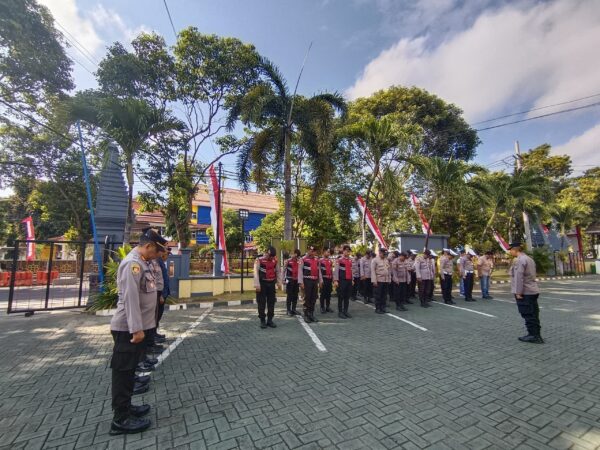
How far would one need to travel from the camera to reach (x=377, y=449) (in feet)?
8.08

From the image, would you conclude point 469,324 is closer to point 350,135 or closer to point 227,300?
point 227,300

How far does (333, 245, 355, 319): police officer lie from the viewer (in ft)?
25.6

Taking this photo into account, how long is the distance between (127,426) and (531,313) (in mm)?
6477

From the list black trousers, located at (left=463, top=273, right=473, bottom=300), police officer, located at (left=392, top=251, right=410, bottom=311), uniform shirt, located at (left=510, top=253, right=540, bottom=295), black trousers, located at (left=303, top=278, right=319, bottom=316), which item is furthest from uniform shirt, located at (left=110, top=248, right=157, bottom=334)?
black trousers, located at (left=463, top=273, right=473, bottom=300)

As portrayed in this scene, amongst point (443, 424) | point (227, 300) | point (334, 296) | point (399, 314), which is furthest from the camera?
point (334, 296)

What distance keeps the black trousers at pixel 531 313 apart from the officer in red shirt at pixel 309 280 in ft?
13.8

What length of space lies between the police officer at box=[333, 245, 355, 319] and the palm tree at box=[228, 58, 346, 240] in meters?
4.78

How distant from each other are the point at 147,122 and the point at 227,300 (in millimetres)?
6416

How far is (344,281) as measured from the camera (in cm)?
782

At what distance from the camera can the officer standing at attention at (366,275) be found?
9.52 m

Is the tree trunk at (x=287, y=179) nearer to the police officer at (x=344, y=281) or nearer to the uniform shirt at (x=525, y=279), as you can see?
the police officer at (x=344, y=281)

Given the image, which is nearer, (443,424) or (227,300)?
(443,424)

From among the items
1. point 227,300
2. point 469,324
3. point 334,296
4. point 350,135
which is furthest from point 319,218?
point 469,324

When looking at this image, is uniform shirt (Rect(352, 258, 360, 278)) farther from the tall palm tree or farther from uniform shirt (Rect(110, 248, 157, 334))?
the tall palm tree
